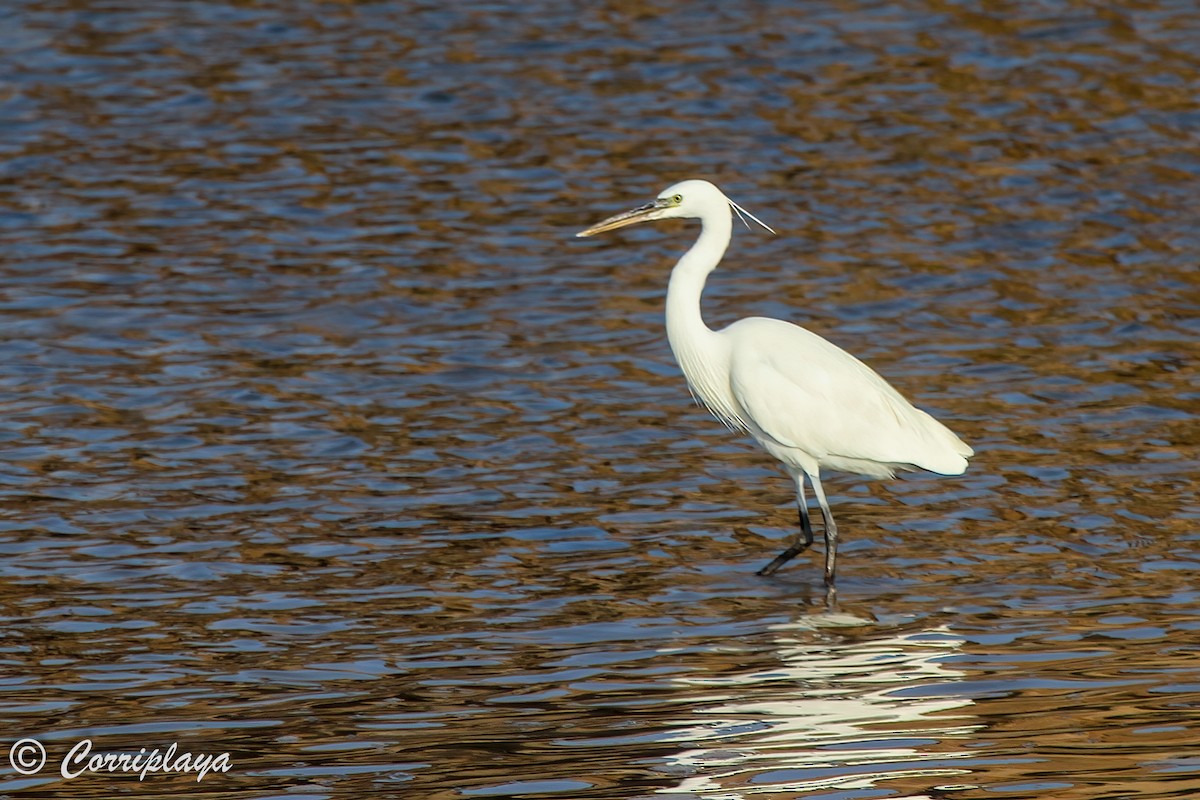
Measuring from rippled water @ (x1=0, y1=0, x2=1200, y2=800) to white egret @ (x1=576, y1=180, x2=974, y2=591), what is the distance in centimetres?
41

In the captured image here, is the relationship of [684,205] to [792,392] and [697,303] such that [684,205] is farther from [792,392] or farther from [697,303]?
[792,392]

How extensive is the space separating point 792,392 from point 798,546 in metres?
0.69

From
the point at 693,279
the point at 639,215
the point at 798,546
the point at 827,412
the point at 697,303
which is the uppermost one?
the point at 639,215

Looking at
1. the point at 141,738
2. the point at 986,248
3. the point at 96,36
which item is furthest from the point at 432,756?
the point at 96,36

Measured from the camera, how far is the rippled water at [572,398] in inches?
245

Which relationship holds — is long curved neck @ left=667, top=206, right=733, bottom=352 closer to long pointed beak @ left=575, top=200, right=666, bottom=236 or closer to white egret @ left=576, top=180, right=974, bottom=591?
white egret @ left=576, top=180, right=974, bottom=591

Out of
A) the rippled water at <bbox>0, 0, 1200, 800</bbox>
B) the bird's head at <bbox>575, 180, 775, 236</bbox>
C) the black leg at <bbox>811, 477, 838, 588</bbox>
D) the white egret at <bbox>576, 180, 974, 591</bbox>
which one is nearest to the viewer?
the rippled water at <bbox>0, 0, 1200, 800</bbox>

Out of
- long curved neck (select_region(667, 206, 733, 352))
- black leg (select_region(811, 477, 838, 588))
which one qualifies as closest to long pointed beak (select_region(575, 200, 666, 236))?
long curved neck (select_region(667, 206, 733, 352))

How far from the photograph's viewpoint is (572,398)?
10.4 meters

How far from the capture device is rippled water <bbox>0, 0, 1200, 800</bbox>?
6.21m

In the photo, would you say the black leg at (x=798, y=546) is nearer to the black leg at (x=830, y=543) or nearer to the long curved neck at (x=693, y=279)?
the black leg at (x=830, y=543)

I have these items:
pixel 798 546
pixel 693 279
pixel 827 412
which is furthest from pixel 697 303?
pixel 798 546

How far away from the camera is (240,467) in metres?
9.33

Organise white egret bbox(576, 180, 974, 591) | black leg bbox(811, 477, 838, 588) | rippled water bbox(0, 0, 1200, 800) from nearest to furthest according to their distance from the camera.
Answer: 1. rippled water bbox(0, 0, 1200, 800)
2. black leg bbox(811, 477, 838, 588)
3. white egret bbox(576, 180, 974, 591)
